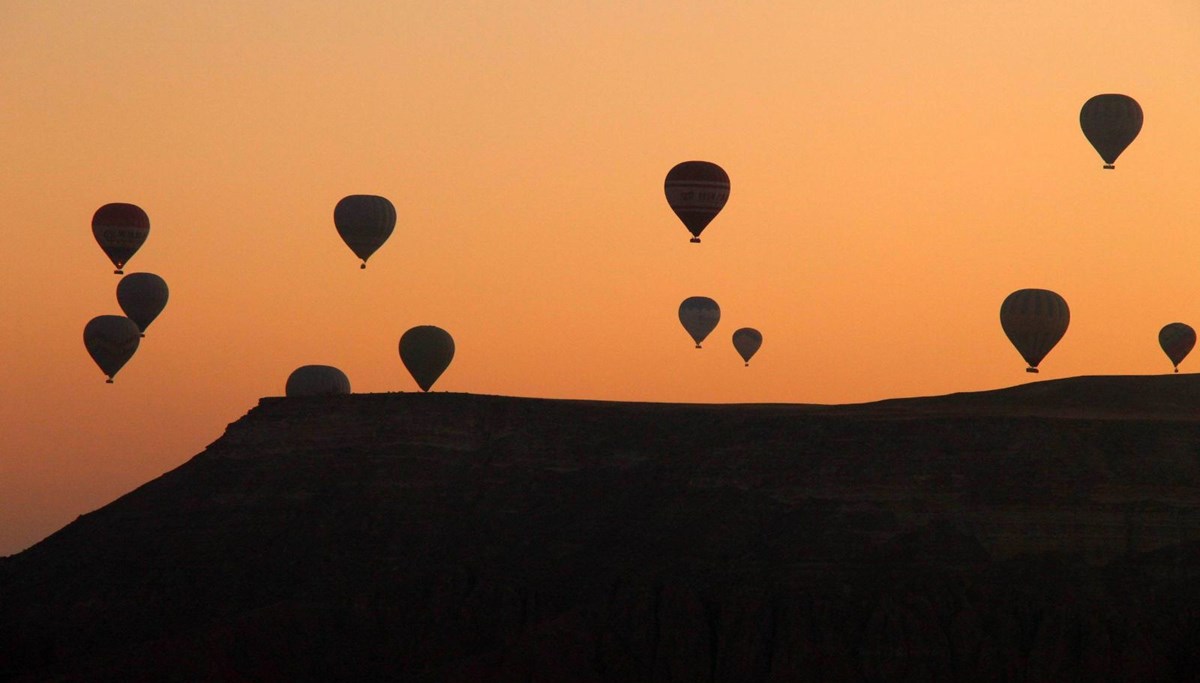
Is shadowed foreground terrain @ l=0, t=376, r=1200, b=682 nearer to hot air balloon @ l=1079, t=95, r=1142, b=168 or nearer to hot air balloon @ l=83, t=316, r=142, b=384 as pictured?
hot air balloon @ l=83, t=316, r=142, b=384

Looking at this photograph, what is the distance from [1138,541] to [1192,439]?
23.0 feet

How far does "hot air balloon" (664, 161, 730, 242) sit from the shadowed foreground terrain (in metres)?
9.52

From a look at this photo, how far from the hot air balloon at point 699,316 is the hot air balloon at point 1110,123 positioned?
24.5m

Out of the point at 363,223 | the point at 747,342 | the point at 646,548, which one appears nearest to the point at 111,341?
the point at 363,223

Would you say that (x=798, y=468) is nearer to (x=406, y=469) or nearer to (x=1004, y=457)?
(x=1004, y=457)

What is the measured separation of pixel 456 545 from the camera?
130 meters

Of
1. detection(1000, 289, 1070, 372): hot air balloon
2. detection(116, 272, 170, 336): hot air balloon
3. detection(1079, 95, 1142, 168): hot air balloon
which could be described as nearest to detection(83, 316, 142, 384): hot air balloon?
detection(116, 272, 170, 336): hot air balloon

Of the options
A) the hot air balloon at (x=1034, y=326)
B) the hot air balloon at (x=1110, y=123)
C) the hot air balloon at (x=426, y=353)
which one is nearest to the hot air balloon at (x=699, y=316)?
the hot air balloon at (x=426, y=353)

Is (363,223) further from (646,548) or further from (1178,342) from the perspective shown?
(1178,342)

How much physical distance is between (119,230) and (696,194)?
26011 mm

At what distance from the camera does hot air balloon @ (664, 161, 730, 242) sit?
129 meters

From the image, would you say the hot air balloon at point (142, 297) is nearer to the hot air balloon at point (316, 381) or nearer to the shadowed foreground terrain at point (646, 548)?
the shadowed foreground terrain at point (646, 548)

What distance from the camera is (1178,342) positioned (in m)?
155

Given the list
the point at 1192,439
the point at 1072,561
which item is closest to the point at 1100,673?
the point at 1072,561
